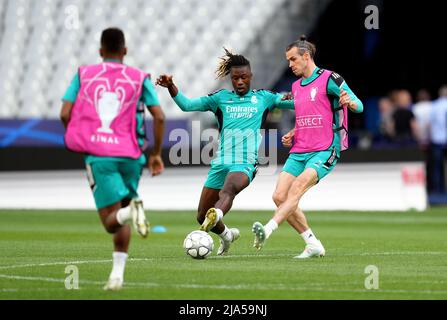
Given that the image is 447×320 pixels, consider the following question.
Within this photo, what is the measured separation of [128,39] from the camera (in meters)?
31.7

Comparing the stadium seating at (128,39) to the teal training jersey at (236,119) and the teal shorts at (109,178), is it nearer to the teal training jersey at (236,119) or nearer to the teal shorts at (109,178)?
the teal training jersey at (236,119)

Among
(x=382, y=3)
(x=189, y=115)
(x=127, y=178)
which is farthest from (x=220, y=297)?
(x=382, y=3)

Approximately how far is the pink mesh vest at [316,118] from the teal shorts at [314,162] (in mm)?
60

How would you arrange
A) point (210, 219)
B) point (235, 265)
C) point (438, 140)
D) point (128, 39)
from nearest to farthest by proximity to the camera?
point (235, 265)
point (210, 219)
point (438, 140)
point (128, 39)

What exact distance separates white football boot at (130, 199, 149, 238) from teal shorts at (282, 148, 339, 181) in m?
4.10

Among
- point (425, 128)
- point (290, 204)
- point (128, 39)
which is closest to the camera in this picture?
point (290, 204)

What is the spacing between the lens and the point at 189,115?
29484 mm

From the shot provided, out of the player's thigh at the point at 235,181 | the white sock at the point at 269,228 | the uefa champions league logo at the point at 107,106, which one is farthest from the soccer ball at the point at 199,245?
the uefa champions league logo at the point at 107,106

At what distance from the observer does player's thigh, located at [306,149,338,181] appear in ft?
42.9

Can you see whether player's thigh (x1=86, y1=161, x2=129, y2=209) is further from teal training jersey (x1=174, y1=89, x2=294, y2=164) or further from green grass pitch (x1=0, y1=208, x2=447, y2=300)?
teal training jersey (x1=174, y1=89, x2=294, y2=164)

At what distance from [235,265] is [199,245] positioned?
0.82m

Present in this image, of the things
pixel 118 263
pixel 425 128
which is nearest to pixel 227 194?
pixel 118 263

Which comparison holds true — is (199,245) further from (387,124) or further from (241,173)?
(387,124)

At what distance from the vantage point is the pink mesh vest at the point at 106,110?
9703 mm
